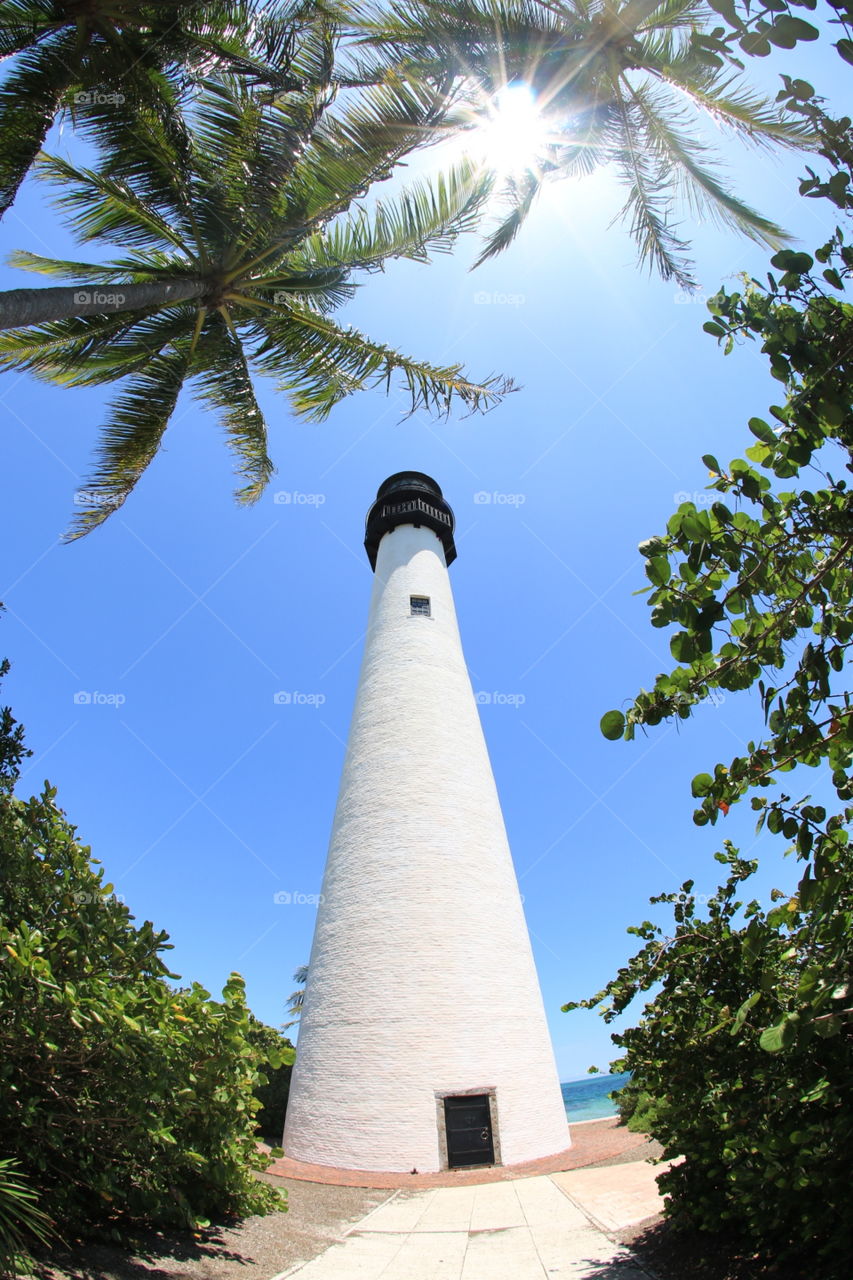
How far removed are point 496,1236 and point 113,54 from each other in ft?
39.6

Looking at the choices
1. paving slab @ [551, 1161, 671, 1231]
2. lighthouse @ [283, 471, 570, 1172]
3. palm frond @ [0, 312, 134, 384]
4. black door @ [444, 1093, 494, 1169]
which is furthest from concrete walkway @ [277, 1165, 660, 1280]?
palm frond @ [0, 312, 134, 384]

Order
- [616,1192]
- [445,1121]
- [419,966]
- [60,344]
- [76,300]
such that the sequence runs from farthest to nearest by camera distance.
Answer: [419,966] → [445,1121] → [60,344] → [616,1192] → [76,300]

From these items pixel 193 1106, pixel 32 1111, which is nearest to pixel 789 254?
pixel 32 1111

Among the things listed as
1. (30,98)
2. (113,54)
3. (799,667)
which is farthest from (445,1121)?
(113,54)

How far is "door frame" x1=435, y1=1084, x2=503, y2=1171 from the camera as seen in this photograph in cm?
959

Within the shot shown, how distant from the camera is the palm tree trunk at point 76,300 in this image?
18.1 feet

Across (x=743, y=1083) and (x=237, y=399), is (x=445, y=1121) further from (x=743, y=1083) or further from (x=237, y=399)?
(x=237, y=399)

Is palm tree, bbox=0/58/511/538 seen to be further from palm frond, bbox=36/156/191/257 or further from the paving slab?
the paving slab

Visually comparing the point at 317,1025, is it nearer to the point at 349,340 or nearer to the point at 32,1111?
the point at 32,1111

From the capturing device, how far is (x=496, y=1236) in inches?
243

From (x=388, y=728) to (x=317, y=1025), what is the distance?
546cm

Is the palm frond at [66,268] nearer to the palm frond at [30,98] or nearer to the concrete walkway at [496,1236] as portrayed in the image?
the palm frond at [30,98]

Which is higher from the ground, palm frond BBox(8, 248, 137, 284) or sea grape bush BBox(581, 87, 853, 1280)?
palm frond BBox(8, 248, 137, 284)

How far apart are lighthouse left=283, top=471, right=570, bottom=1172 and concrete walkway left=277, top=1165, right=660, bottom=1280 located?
4.34ft
